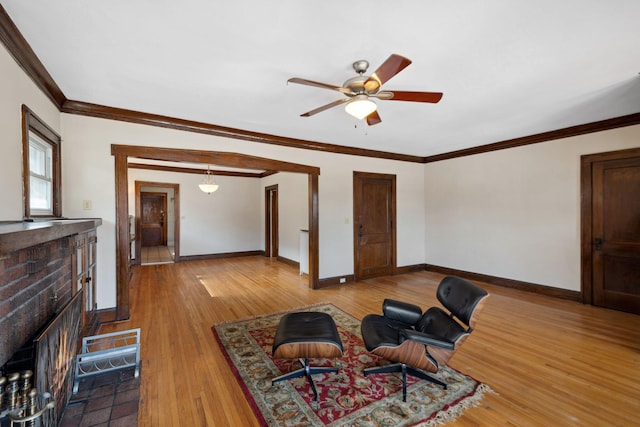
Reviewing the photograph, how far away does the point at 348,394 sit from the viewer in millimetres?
2119

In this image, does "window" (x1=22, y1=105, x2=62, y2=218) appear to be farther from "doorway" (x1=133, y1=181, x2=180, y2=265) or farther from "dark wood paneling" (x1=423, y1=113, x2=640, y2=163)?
"doorway" (x1=133, y1=181, x2=180, y2=265)

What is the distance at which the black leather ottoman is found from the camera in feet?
6.69

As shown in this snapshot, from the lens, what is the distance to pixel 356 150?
5.46 meters

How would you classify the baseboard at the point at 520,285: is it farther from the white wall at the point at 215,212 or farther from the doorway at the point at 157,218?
the doorway at the point at 157,218

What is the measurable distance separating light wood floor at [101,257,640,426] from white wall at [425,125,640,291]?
1.95ft

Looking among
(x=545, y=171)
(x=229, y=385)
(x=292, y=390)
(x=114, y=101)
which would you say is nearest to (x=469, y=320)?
(x=292, y=390)

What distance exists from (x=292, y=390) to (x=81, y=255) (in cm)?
218

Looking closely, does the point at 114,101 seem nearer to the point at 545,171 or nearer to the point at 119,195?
the point at 119,195

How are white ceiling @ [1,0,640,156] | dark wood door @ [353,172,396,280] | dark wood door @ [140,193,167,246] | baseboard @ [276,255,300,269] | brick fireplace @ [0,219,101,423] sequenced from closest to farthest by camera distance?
brick fireplace @ [0,219,101,423] < white ceiling @ [1,0,640,156] < dark wood door @ [353,172,396,280] < baseboard @ [276,255,300,269] < dark wood door @ [140,193,167,246]

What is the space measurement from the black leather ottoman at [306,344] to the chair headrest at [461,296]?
0.99m

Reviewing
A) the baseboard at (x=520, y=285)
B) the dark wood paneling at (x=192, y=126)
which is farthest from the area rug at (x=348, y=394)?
the baseboard at (x=520, y=285)

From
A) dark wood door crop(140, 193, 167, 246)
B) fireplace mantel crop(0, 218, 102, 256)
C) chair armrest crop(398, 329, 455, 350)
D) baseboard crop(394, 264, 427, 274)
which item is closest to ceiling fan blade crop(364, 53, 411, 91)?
chair armrest crop(398, 329, 455, 350)

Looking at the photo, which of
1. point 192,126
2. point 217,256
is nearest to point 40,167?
point 192,126

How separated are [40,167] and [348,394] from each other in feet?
12.1
